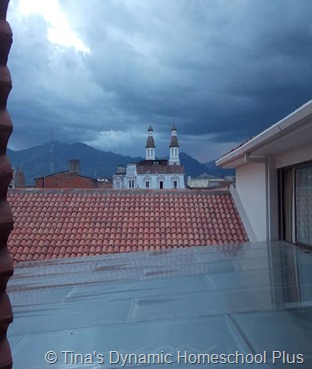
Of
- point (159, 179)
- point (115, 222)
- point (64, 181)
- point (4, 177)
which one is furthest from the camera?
point (159, 179)

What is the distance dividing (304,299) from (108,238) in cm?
712

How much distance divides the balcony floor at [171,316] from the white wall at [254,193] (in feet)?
10.8

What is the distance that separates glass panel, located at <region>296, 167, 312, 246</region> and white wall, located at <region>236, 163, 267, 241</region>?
1117mm

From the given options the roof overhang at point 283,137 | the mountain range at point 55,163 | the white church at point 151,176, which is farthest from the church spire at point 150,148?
the roof overhang at point 283,137

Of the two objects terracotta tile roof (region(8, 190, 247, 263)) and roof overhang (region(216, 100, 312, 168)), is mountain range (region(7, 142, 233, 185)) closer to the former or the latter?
terracotta tile roof (region(8, 190, 247, 263))

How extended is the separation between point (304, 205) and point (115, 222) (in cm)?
546

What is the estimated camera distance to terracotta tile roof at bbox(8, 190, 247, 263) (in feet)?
30.9

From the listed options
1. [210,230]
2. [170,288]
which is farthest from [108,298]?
[210,230]

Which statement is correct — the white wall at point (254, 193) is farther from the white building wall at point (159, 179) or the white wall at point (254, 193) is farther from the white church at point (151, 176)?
the white building wall at point (159, 179)

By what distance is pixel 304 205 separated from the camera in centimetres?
644

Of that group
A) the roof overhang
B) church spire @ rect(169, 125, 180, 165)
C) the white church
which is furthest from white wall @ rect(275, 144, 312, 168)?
church spire @ rect(169, 125, 180, 165)

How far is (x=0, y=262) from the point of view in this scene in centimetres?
90

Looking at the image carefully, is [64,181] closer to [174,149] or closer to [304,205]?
[304,205]

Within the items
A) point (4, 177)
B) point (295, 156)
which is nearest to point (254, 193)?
point (295, 156)
